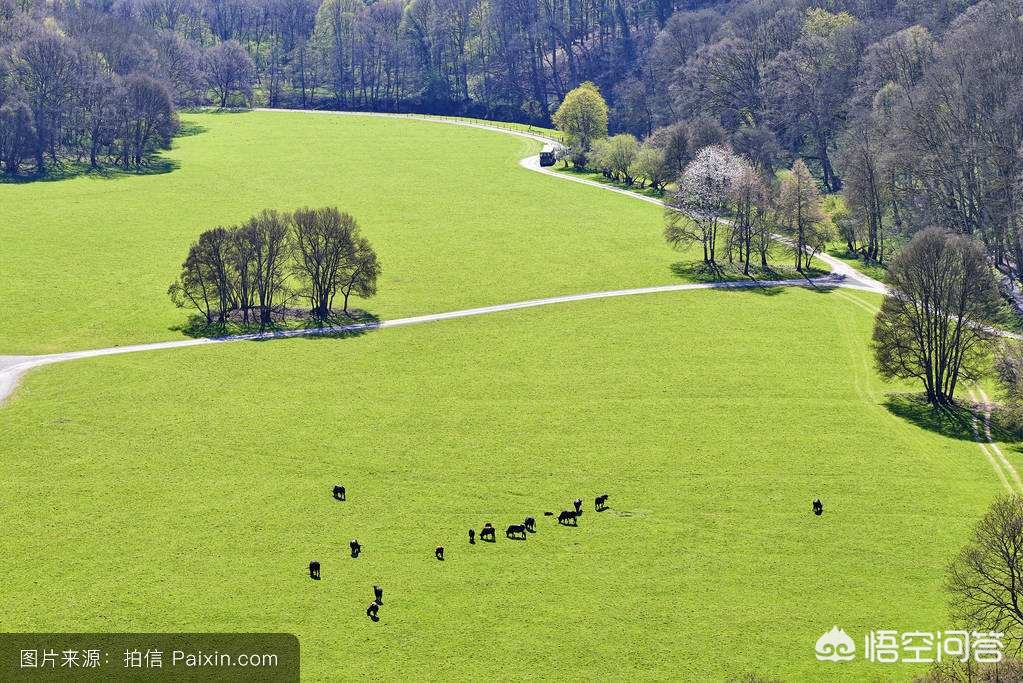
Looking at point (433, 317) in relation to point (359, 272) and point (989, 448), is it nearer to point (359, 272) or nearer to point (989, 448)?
point (359, 272)

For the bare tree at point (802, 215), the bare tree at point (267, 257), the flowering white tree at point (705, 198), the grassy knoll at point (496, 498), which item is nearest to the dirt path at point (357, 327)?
the grassy knoll at point (496, 498)

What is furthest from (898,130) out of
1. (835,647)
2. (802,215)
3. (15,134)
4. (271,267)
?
(15,134)

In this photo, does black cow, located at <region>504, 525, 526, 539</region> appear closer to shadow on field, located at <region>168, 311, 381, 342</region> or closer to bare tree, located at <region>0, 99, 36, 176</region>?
shadow on field, located at <region>168, 311, 381, 342</region>

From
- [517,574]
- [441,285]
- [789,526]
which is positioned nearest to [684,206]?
[441,285]

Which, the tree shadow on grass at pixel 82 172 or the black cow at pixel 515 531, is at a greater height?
the tree shadow on grass at pixel 82 172

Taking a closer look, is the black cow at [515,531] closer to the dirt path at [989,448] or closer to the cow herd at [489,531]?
the cow herd at [489,531]

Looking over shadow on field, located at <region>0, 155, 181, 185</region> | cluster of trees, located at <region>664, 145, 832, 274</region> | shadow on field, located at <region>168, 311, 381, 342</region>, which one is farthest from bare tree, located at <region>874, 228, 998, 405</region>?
shadow on field, located at <region>0, 155, 181, 185</region>
